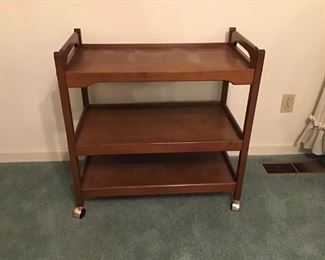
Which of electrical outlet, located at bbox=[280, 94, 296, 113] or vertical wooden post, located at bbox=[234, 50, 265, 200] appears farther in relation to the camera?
electrical outlet, located at bbox=[280, 94, 296, 113]

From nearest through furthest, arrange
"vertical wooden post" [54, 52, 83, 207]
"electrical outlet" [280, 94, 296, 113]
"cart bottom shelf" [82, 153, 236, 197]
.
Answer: "vertical wooden post" [54, 52, 83, 207], "cart bottom shelf" [82, 153, 236, 197], "electrical outlet" [280, 94, 296, 113]

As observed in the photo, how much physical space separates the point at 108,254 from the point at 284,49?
1.21 meters

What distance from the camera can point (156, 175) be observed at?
1429mm

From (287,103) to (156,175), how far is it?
2.65 feet

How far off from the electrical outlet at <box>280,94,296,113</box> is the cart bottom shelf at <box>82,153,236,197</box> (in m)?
0.44

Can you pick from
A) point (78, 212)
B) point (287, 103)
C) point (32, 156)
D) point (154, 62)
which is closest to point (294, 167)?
point (287, 103)

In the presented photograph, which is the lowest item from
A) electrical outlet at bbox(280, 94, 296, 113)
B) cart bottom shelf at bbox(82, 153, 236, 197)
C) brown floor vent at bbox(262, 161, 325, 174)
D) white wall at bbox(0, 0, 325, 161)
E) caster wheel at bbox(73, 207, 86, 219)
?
brown floor vent at bbox(262, 161, 325, 174)

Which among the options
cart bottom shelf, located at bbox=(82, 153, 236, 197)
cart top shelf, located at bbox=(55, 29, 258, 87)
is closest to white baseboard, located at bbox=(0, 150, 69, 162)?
cart bottom shelf, located at bbox=(82, 153, 236, 197)

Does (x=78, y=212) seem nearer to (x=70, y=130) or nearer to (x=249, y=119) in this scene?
(x=70, y=130)

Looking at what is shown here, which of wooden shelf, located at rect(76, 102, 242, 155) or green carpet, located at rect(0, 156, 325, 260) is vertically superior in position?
wooden shelf, located at rect(76, 102, 242, 155)

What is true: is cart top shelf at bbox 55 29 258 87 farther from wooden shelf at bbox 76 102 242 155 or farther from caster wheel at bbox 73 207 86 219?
caster wheel at bbox 73 207 86 219

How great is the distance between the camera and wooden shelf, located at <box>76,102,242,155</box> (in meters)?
1.24

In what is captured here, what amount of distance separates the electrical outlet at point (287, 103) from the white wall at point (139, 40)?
2 centimetres

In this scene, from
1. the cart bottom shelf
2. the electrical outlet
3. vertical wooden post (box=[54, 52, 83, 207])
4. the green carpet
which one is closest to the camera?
vertical wooden post (box=[54, 52, 83, 207])
